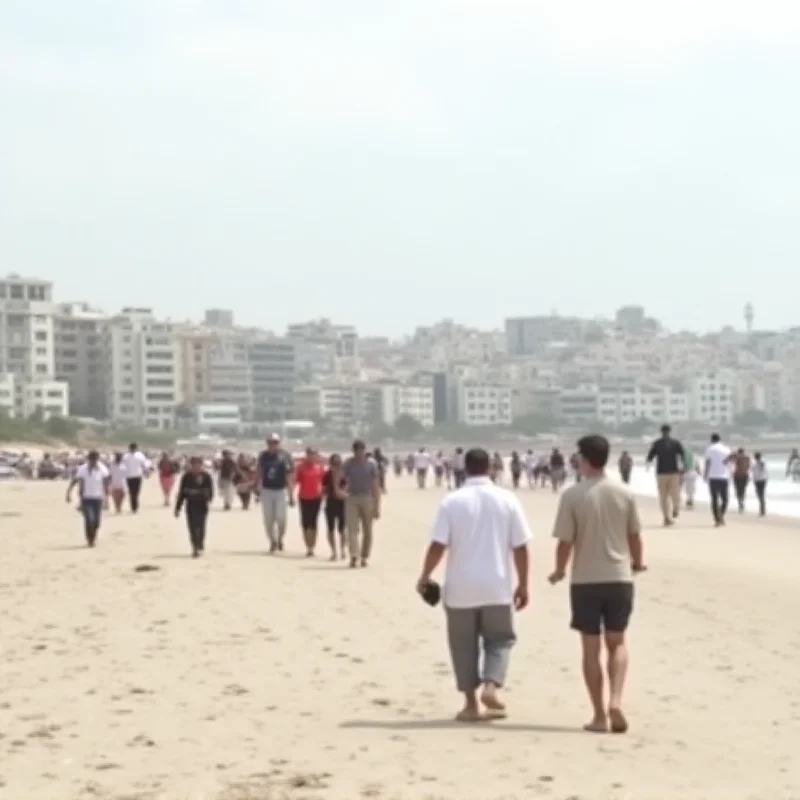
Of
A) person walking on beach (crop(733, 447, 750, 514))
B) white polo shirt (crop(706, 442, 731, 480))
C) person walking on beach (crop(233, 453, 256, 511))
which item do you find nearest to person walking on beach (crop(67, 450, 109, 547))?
white polo shirt (crop(706, 442, 731, 480))

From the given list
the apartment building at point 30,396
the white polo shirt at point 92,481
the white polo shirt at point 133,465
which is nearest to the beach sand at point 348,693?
the white polo shirt at point 92,481

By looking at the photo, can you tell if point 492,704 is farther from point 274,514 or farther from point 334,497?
point 274,514

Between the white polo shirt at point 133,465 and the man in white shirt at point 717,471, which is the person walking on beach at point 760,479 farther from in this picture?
the white polo shirt at point 133,465

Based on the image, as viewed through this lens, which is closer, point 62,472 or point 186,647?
point 186,647

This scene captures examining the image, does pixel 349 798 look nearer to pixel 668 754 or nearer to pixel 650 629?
pixel 668 754

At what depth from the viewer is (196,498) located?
20.7m

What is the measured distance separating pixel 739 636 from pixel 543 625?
1.46 metres

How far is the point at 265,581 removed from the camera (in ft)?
57.1

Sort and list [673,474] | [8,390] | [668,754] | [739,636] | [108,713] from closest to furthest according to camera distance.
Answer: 1. [668,754]
2. [108,713]
3. [739,636]
4. [673,474]
5. [8,390]

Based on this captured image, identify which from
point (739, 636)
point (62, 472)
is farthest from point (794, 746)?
point (62, 472)

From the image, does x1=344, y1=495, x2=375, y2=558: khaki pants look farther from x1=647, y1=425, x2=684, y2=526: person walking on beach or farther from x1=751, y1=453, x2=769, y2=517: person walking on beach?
x1=751, y1=453, x2=769, y2=517: person walking on beach

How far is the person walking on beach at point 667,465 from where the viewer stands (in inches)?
1045

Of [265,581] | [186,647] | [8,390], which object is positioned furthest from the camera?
[8,390]

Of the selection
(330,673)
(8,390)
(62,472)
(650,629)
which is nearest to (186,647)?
(330,673)
